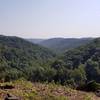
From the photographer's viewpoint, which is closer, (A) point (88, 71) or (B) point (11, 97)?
(B) point (11, 97)

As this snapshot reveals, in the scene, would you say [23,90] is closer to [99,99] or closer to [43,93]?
[43,93]

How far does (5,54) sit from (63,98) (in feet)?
516

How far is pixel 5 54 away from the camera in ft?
540

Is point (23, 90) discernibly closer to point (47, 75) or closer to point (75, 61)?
point (47, 75)

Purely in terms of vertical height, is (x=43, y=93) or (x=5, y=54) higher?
(x=43, y=93)

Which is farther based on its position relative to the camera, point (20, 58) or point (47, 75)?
point (20, 58)

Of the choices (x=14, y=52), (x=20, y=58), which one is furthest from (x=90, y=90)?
(x=14, y=52)

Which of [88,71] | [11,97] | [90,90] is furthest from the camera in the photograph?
[88,71]

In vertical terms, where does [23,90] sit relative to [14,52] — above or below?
above

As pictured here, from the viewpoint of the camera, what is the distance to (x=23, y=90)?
993 centimetres

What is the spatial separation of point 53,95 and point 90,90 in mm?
3154

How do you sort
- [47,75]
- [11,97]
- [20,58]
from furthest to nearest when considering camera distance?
1. [20,58]
2. [47,75]
3. [11,97]

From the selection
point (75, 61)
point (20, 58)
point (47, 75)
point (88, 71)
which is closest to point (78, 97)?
point (47, 75)

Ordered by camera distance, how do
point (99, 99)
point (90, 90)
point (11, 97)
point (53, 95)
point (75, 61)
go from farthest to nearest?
point (75, 61), point (90, 90), point (99, 99), point (53, 95), point (11, 97)
